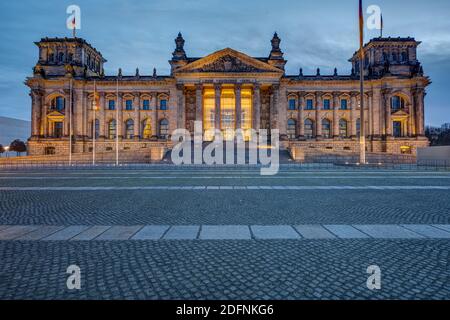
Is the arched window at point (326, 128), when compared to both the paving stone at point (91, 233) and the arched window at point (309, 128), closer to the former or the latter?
the arched window at point (309, 128)

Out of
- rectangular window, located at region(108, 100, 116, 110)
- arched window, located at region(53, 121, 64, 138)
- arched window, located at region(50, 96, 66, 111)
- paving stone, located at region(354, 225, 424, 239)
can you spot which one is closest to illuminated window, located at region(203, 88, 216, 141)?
Answer: rectangular window, located at region(108, 100, 116, 110)

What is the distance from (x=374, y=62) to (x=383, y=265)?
214 ft

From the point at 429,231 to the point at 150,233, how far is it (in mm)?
5708

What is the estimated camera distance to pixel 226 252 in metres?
4.25

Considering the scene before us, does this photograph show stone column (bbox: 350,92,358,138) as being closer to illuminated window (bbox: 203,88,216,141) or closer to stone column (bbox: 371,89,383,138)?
stone column (bbox: 371,89,383,138)

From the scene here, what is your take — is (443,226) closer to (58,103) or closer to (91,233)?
(91,233)

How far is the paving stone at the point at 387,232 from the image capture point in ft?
16.6

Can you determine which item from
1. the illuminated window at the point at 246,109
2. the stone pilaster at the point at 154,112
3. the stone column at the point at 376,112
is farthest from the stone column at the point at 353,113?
the stone pilaster at the point at 154,112

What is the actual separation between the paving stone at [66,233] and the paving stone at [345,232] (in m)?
5.25

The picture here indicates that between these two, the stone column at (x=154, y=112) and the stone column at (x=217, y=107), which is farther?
the stone column at (x=154, y=112)

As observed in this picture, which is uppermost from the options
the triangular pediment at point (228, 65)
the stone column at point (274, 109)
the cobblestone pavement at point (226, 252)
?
the triangular pediment at point (228, 65)

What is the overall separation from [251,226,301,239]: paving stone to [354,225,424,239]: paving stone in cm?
151
